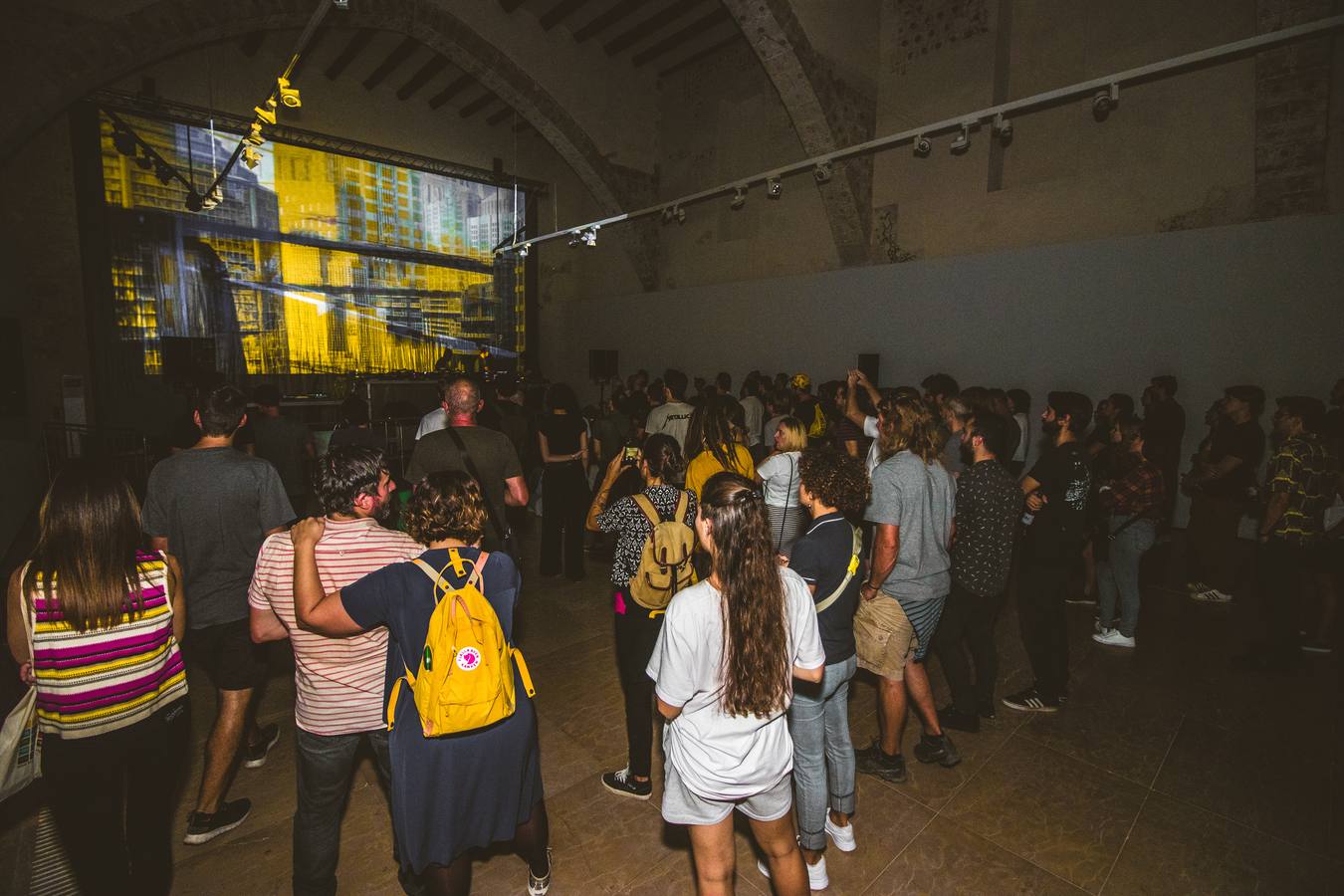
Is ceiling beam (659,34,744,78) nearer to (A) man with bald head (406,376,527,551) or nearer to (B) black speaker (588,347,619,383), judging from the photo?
(B) black speaker (588,347,619,383)

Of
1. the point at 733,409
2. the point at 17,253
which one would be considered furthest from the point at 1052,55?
the point at 17,253

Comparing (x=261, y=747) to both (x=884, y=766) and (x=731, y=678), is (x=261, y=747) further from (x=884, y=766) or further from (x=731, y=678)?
(x=884, y=766)

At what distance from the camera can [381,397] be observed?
41.0 feet

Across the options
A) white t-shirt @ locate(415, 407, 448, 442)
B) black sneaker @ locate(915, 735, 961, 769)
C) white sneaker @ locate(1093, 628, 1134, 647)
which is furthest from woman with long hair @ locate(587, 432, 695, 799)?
white sneaker @ locate(1093, 628, 1134, 647)

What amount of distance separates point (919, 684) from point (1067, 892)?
81cm

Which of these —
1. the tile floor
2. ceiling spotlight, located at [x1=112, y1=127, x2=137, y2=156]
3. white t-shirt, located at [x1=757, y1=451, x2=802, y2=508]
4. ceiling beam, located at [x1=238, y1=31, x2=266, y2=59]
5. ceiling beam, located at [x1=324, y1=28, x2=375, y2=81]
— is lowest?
the tile floor

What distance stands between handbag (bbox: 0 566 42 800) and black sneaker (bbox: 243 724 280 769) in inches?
44.0

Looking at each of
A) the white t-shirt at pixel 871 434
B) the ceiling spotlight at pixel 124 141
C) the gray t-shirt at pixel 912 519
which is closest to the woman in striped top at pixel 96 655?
the gray t-shirt at pixel 912 519

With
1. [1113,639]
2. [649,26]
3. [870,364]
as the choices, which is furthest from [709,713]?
[649,26]

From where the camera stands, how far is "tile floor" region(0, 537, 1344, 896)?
217 cm

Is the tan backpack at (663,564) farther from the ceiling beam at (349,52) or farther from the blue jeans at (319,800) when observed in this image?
the ceiling beam at (349,52)

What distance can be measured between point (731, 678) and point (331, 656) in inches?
45.6

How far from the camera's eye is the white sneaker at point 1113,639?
3951mm

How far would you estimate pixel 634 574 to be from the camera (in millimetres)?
2338
